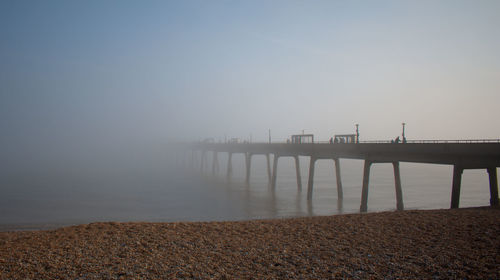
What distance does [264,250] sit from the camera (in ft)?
37.1

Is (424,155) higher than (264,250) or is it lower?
higher

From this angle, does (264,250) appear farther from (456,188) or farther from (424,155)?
(424,155)

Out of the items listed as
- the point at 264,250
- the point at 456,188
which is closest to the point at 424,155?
the point at 456,188

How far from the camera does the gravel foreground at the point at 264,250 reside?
9289 millimetres

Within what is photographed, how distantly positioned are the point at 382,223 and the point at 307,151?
125ft

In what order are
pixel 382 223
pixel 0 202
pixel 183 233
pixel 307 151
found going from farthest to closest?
pixel 307 151, pixel 0 202, pixel 382 223, pixel 183 233

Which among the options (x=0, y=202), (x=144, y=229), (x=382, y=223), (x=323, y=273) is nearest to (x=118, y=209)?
(x=0, y=202)

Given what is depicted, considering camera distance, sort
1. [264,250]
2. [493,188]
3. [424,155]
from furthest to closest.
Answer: [424,155] < [493,188] < [264,250]

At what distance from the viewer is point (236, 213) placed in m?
34.4

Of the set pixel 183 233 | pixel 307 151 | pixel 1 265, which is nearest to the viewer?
pixel 1 265

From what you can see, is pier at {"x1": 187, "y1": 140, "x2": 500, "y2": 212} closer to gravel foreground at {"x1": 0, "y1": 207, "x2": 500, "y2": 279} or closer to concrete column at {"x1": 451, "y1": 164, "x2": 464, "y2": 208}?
concrete column at {"x1": 451, "y1": 164, "x2": 464, "y2": 208}

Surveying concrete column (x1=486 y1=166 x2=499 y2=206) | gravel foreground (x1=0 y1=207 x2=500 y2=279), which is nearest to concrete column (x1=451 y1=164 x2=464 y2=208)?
concrete column (x1=486 y1=166 x2=499 y2=206)

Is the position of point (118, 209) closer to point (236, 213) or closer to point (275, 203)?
point (236, 213)

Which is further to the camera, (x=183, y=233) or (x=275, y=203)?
(x=275, y=203)
